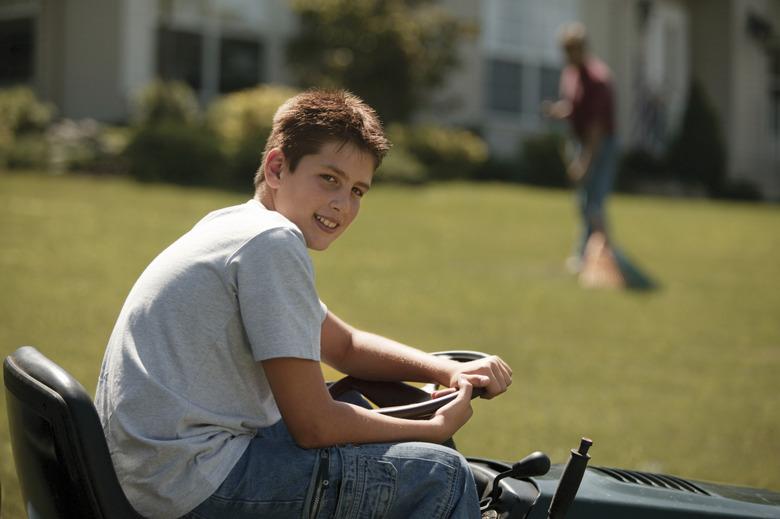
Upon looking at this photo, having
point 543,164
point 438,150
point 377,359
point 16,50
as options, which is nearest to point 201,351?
point 377,359

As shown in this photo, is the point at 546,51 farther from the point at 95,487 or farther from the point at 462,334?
the point at 95,487

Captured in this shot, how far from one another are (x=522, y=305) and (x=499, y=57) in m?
15.7

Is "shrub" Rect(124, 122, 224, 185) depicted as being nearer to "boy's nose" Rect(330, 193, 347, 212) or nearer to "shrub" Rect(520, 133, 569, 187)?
"shrub" Rect(520, 133, 569, 187)

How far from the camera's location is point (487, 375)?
2613mm

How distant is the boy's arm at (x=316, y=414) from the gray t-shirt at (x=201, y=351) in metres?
0.05

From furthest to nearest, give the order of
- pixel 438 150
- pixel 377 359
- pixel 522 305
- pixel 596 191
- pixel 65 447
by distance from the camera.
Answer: pixel 438 150, pixel 596 191, pixel 522 305, pixel 377 359, pixel 65 447

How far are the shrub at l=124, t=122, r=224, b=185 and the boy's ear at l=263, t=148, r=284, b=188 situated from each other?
479 inches

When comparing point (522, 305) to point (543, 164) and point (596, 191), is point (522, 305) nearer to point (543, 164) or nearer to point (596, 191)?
point (596, 191)

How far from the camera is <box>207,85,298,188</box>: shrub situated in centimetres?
1465

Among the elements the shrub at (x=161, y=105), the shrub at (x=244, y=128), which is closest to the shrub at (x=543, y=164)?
the shrub at (x=244, y=128)

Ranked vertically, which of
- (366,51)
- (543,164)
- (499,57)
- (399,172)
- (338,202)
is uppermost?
(499,57)

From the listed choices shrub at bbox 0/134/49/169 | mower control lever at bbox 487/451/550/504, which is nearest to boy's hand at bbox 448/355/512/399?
mower control lever at bbox 487/451/550/504

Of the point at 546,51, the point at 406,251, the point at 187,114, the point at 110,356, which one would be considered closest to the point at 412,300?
the point at 406,251

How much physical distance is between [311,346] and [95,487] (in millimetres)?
549
